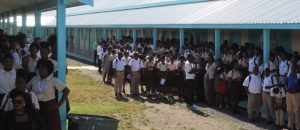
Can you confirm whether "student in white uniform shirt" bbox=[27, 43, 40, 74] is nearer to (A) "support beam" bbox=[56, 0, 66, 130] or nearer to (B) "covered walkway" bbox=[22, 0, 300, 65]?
(A) "support beam" bbox=[56, 0, 66, 130]

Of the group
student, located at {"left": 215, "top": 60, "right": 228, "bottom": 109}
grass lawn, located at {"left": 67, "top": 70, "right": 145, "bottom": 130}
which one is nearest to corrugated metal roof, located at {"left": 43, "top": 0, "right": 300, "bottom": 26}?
student, located at {"left": 215, "top": 60, "right": 228, "bottom": 109}

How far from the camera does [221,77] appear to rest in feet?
47.7

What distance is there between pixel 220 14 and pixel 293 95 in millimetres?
6391

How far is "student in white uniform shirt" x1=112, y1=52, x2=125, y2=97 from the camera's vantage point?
17.3 m

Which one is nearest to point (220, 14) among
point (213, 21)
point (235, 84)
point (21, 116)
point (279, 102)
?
point (213, 21)

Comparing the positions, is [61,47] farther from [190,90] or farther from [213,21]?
[213,21]

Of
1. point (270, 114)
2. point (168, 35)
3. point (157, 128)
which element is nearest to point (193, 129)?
point (157, 128)

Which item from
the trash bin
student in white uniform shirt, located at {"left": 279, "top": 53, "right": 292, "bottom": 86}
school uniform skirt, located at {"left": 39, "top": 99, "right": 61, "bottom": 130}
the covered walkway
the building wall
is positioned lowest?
the trash bin

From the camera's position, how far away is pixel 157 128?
39.8 ft

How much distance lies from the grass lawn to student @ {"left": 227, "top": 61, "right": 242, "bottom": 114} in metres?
2.60

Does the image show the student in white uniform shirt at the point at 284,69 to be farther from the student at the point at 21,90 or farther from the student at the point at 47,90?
the student at the point at 21,90

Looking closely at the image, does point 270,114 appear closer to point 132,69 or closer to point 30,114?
point 132,69

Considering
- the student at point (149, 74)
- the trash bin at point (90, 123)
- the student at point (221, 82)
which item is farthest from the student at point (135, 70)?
the trash bin at point (90, 123)

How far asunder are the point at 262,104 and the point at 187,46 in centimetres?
502
